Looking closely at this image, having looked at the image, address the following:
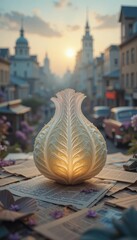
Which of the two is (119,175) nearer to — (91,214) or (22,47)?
(91,214)

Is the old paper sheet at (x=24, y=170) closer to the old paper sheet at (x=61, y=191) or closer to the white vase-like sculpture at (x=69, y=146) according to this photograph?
the old paper sheet at (x=61, y=191)

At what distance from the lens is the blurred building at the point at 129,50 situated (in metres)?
30.2

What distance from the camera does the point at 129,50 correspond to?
31.4 m

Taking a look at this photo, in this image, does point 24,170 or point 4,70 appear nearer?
point 24,170

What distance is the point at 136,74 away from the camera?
3003cm

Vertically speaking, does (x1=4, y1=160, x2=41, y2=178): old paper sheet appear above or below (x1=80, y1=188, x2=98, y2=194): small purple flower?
below

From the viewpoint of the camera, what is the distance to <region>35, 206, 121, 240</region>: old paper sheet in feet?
11.5

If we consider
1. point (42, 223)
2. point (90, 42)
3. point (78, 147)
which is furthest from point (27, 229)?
point (90, 42)

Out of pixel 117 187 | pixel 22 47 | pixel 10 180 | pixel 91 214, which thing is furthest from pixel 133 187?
pixel 22 47

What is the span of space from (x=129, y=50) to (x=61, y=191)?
92.3 ft

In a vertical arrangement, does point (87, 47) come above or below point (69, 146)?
above

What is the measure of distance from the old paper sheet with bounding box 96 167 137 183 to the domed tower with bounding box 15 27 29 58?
66830 mm

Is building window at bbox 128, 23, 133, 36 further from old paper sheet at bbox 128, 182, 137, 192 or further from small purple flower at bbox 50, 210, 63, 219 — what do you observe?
small purple flower at bbox 50, 210, 63, 219

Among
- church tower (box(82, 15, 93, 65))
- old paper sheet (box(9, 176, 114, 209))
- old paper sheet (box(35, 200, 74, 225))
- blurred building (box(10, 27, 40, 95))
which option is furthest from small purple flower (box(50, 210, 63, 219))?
church tower (box(82, 15, 93, 65))
